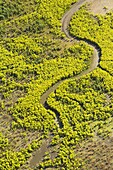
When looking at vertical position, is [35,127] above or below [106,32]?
below

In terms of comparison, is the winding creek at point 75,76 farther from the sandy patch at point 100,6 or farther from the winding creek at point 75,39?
the sandy patch at point 100,6

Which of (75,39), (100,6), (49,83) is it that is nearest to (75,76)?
(49,83)

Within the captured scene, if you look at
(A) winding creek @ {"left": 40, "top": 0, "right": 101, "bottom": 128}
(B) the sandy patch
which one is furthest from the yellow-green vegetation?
(B) the sandy patch

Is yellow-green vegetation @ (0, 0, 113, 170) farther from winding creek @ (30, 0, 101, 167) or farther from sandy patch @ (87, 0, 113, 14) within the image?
sandy patch @ (87, 0, 113, 14)

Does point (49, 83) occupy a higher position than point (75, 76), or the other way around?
point (49, 83)

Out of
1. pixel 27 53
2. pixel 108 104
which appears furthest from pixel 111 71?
pixel 27 53

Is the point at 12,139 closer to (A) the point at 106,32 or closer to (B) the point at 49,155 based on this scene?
(B) the point at 49,155

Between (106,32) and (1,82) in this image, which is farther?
(106,32)

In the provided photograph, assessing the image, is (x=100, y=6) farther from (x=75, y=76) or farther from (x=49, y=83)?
(x=49, y=83)
